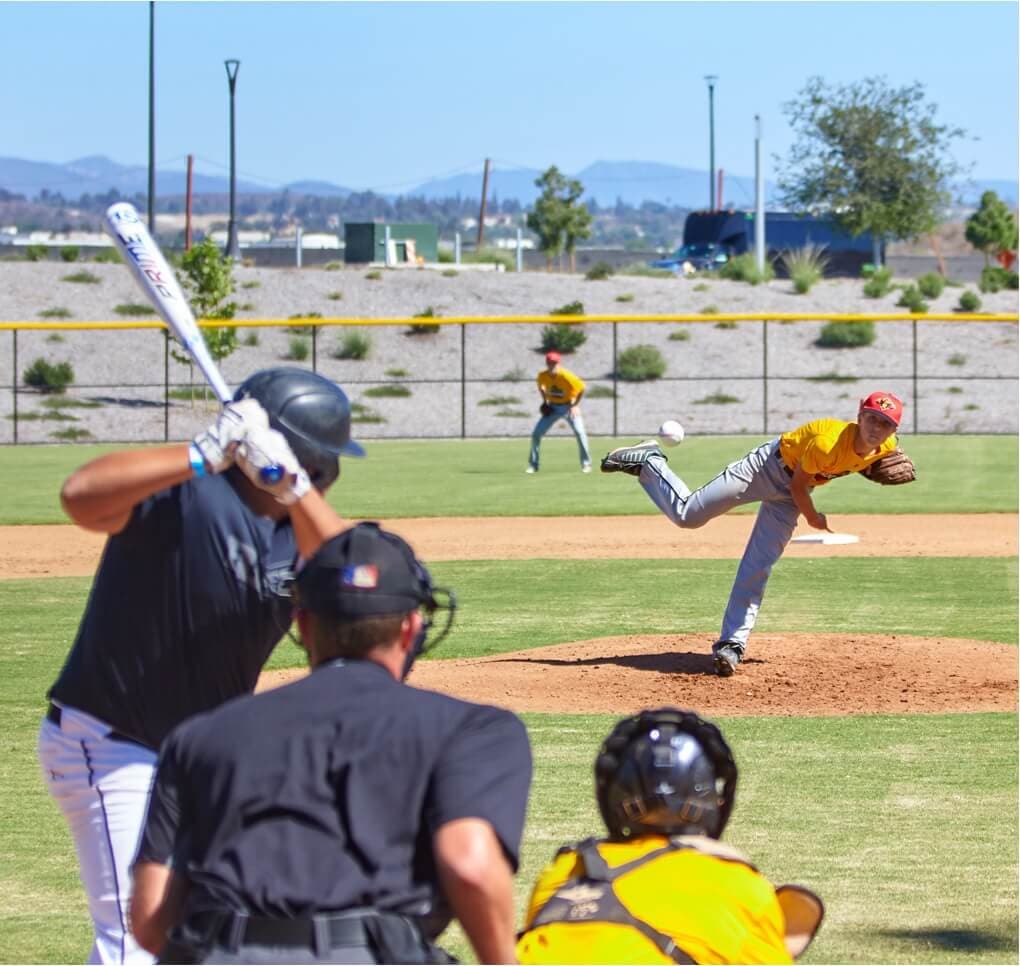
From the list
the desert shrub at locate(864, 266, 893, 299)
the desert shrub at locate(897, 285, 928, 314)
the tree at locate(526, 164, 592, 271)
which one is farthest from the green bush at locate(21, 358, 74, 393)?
the tree at locate(526, 164, 592, 271)

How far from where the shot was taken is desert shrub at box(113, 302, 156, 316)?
54469 millimetres

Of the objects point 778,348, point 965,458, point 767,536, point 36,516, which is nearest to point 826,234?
point 778,348

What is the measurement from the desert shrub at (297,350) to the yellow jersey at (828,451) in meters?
41.2

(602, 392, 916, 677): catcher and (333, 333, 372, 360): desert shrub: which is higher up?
(333, 333, 372, 360): desert shrub

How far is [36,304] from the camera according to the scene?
55406mm

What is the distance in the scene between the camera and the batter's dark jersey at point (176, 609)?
157 inches

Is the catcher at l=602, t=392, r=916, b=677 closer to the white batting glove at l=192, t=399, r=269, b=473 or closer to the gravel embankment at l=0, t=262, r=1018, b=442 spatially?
the white batting glove at l=192, t=399, r=269, b=473

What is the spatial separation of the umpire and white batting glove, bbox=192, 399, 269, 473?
0.84 metres

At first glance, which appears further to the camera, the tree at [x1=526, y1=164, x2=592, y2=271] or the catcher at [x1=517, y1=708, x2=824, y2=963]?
the tree at [x1=526, y1=164, x2=592, y2=271]

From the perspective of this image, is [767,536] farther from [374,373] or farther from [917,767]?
[374,373]

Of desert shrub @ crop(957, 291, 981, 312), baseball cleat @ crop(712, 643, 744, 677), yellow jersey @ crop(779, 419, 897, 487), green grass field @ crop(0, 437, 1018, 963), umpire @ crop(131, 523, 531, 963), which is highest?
desert shrub @ crop(957, 291, 981, 312)

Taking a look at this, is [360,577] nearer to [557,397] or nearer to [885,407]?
[885,407]

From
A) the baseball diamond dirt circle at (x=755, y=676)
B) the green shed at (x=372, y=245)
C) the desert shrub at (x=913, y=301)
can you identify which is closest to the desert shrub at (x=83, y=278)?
the green shed at (x=372, y=245)

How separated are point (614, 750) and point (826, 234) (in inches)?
2927
